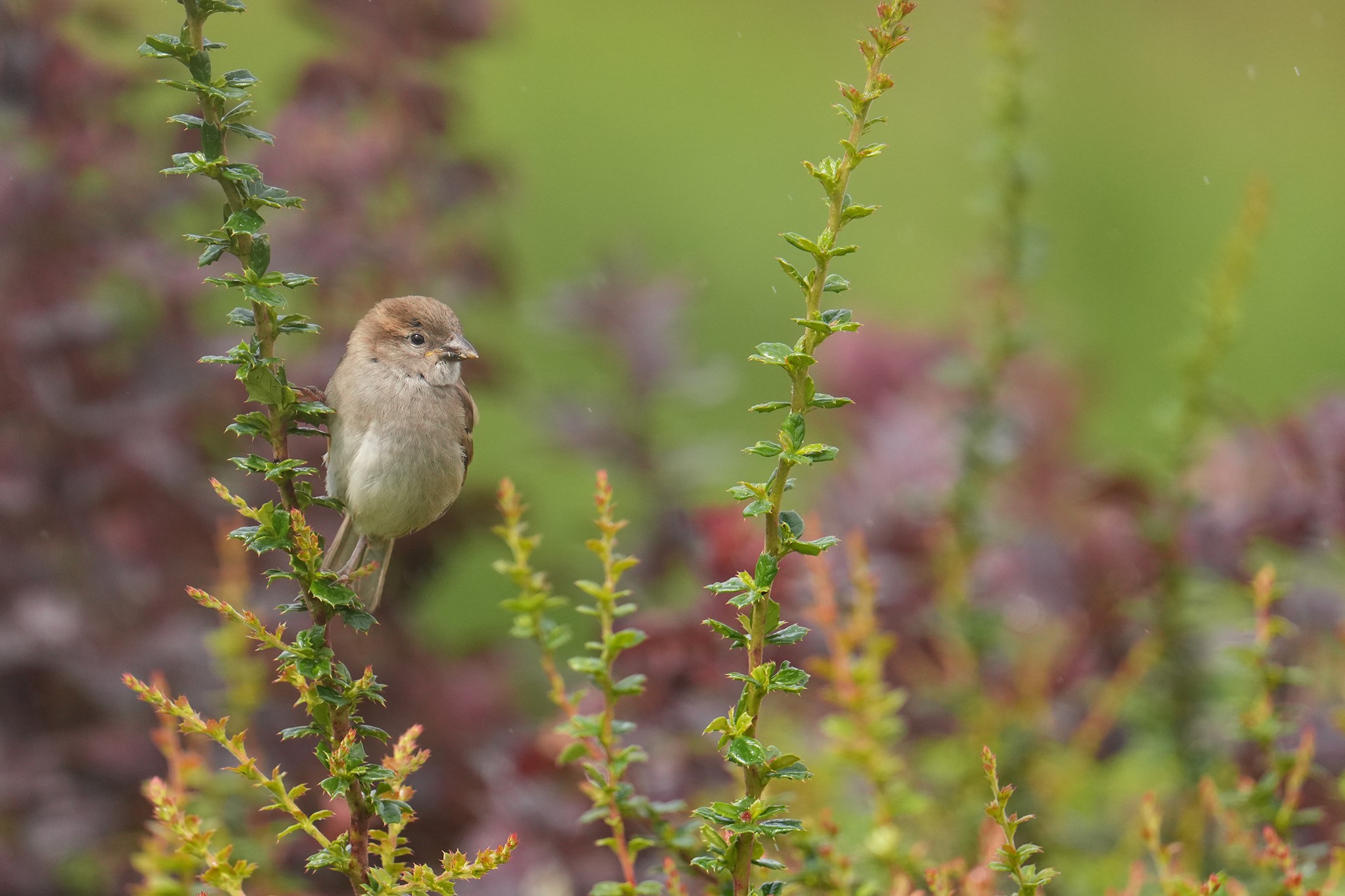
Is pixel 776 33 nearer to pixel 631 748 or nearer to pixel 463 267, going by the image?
pixel 463 267

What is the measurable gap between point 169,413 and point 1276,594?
1977mm

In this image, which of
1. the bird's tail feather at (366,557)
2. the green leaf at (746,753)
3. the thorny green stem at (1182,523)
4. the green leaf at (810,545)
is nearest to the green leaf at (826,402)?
the green leaf at (810,545)

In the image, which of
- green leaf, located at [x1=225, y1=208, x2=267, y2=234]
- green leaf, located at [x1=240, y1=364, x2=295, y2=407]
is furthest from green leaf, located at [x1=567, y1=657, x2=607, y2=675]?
green leaf, located at [x1=225, y1=208, x2=267, y2=234]

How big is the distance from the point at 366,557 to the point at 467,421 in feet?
0.83

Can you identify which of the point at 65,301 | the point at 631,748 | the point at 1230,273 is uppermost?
the point at 65,301

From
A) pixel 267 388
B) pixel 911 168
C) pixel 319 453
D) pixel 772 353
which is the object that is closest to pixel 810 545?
pixel 772 353

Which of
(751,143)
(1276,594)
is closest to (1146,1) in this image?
(751,143)

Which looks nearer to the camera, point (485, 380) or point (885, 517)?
point (885, 517)

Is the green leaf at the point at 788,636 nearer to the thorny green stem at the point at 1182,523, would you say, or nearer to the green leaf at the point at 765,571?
the green leaf at the point at 765,571

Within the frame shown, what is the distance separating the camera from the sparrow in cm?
189

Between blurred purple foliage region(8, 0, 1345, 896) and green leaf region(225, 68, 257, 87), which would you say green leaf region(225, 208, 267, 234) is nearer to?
green leaf region(225, 68, 257, 87)

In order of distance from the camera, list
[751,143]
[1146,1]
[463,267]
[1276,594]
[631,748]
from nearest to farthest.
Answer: [631,748] → [1276,594] → [463,267] → [751,143] → [1146,1]

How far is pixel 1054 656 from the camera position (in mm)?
2705

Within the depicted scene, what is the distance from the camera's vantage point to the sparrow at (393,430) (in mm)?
1893
